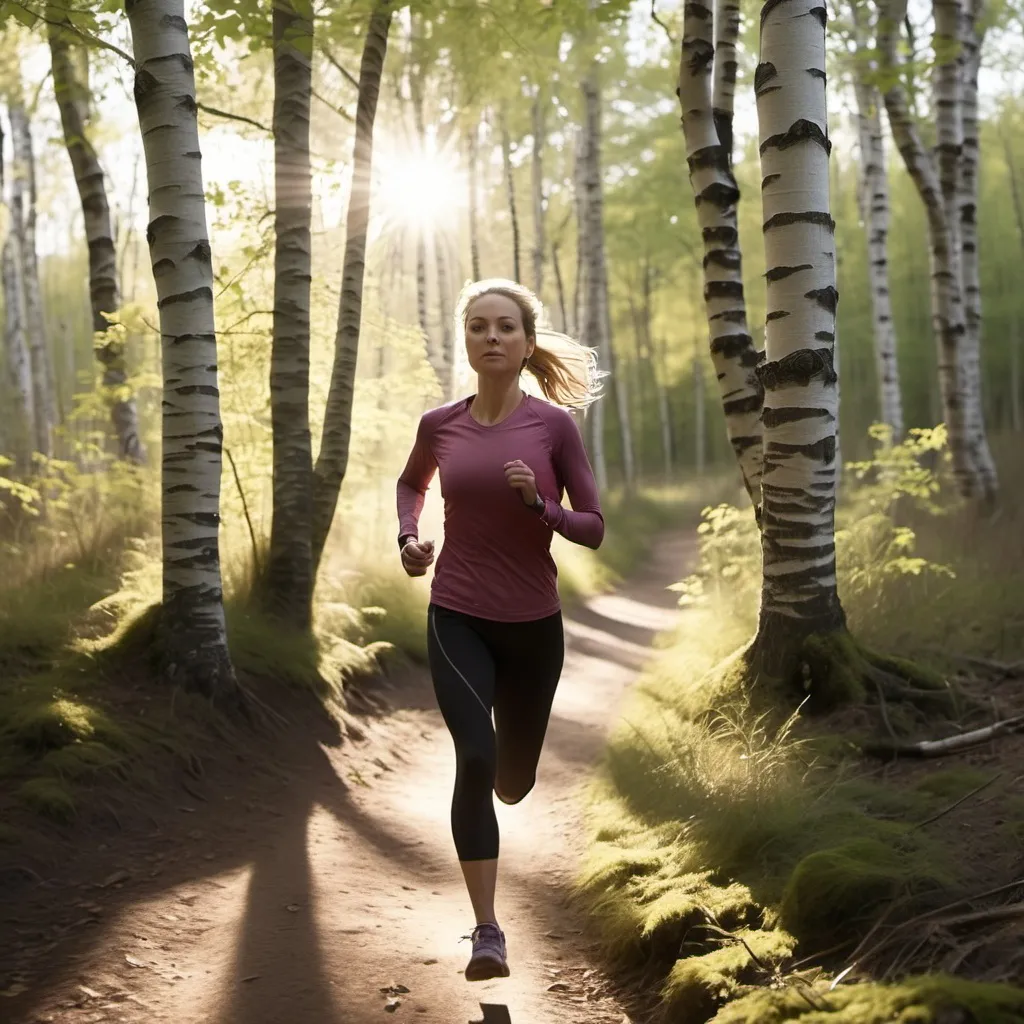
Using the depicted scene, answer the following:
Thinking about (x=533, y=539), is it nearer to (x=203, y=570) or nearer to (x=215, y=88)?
(x=203, y=570)

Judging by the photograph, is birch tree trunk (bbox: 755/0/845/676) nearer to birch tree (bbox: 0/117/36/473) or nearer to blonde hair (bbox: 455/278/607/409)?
blonde hair (bbox: 455/278/607/409)

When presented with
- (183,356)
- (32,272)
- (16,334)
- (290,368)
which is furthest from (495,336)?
(32,272)

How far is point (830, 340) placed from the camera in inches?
245

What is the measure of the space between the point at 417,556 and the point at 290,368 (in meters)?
5.41

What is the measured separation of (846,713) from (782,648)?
21.8 inches

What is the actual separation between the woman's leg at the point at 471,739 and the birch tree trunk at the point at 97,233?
272 inches

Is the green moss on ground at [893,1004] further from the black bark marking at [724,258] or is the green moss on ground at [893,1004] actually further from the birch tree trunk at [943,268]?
the birch tree trunk at [943,268]

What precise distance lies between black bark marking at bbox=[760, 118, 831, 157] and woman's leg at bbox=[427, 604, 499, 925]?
Answer: 3.71m

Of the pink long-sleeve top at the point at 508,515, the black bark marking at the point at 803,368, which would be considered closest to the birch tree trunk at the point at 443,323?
the black bark marking at the point at 803,368

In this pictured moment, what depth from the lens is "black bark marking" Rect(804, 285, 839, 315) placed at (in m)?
6.21

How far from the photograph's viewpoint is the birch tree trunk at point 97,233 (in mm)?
10477

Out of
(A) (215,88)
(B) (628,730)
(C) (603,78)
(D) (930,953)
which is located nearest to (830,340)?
(B) (628,730)

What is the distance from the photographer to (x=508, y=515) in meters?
4.05

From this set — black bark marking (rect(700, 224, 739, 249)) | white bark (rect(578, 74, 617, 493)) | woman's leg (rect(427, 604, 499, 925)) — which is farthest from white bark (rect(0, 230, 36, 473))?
woman's leg (rect(427, 604, 499, 925))
